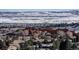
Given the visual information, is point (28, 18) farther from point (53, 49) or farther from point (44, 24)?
point (53, 49)

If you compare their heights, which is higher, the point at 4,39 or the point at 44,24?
the point at 44,24

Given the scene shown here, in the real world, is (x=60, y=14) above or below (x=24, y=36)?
above

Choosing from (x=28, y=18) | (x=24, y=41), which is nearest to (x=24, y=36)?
(x=24, y=41)

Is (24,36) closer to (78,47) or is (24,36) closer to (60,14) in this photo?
(60,14)

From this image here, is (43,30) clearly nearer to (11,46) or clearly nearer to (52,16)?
(52,16)

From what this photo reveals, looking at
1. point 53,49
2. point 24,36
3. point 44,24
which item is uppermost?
point 44,24

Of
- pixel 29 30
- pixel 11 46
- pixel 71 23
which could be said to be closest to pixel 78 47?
pixel 71 23

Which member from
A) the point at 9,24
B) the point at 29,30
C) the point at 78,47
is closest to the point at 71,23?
the point at 78,47
